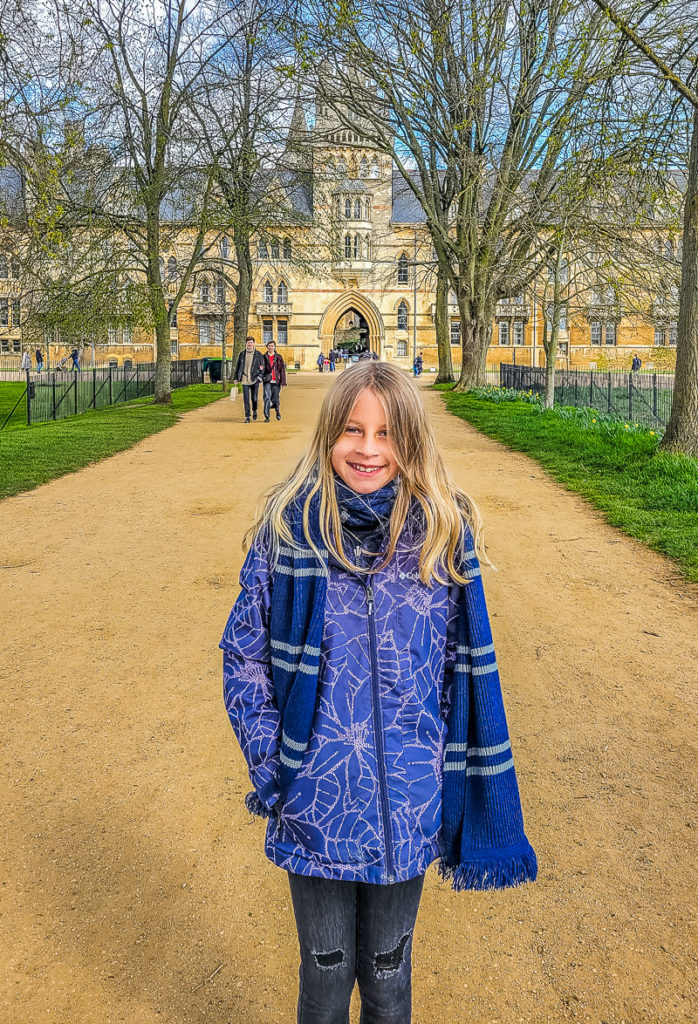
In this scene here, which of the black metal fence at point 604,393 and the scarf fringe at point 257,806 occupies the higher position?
the black metal fence at point 604,393

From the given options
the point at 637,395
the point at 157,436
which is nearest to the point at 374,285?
the point at 637,395

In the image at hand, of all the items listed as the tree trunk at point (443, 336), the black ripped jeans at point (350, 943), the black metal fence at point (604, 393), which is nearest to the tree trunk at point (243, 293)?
the tree trunk at point (443, 336)

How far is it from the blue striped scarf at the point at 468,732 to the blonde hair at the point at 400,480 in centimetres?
6

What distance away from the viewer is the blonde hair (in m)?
2.09

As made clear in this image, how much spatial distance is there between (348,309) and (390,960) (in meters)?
65.1

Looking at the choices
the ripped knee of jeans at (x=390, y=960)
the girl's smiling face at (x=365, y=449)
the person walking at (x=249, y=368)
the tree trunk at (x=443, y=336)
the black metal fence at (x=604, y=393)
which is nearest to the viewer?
the ripped knee of jeans at (x=390, y=960)

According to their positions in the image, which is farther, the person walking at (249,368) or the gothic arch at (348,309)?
the gothic arch at (348,309)

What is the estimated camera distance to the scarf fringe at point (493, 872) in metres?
2.01

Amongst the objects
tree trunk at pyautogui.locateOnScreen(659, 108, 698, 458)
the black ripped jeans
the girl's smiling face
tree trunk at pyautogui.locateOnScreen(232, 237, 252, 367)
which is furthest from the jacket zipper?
tree trunk at pyautogui.locateOnScreen(232, 237, 252, 367)

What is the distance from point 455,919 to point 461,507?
155 centimetres

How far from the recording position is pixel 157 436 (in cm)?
1683

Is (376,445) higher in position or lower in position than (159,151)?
lower

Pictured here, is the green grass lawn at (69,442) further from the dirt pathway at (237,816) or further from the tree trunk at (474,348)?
the tree trunk at (474,348)

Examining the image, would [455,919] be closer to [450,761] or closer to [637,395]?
[450,761]
